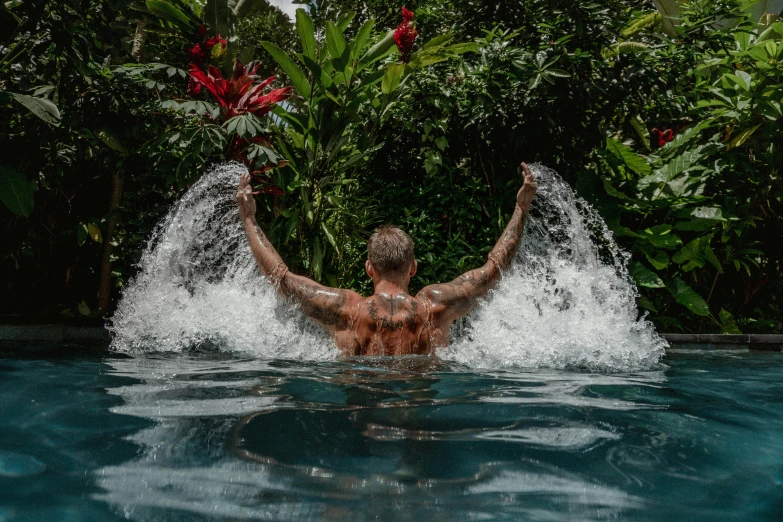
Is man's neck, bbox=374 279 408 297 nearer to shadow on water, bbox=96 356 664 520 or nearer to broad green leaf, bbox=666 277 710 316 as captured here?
shadow on water, bbox=96 356 664 520

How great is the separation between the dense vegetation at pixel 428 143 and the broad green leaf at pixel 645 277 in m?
0.01

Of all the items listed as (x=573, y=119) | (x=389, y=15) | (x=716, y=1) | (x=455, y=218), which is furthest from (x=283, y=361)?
(x=389, y=15)

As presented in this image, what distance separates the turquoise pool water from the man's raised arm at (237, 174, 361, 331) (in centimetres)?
76

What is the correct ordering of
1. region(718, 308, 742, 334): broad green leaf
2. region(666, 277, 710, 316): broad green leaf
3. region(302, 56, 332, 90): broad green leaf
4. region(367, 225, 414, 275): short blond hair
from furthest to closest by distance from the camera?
1. region(718, 308, 742, 334): broad green leaf
2. region(666, 277, 710, 316): broad green leaf
3. region(302, 56, 332, 90): broad green leaf
4. region(367, 225, 414, 275): short blond hair

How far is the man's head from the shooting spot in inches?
153

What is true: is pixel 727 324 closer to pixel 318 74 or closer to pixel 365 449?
Result: pixel 318 74

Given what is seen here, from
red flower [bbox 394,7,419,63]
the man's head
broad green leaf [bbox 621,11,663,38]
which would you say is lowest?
the man's head

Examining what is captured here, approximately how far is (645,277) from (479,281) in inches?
111

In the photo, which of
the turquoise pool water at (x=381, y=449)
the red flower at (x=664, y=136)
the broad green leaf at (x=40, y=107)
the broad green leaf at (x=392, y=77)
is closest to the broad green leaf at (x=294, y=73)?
the broad green leaf at (x=392, y=77)

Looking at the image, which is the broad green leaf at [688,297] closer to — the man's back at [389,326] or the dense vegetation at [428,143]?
the dense vegetation at [428,143]

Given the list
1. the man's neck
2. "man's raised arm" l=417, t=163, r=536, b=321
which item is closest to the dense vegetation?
"man's raised arm" l=417, t=163, r=536, b=321

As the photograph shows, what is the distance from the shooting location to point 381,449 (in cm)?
199

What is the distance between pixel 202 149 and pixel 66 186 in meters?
1.93

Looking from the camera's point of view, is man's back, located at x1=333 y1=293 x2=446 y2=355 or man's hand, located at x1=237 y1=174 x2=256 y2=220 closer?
man's back, located at x1=333 y1=293 x2=446 y2=355
